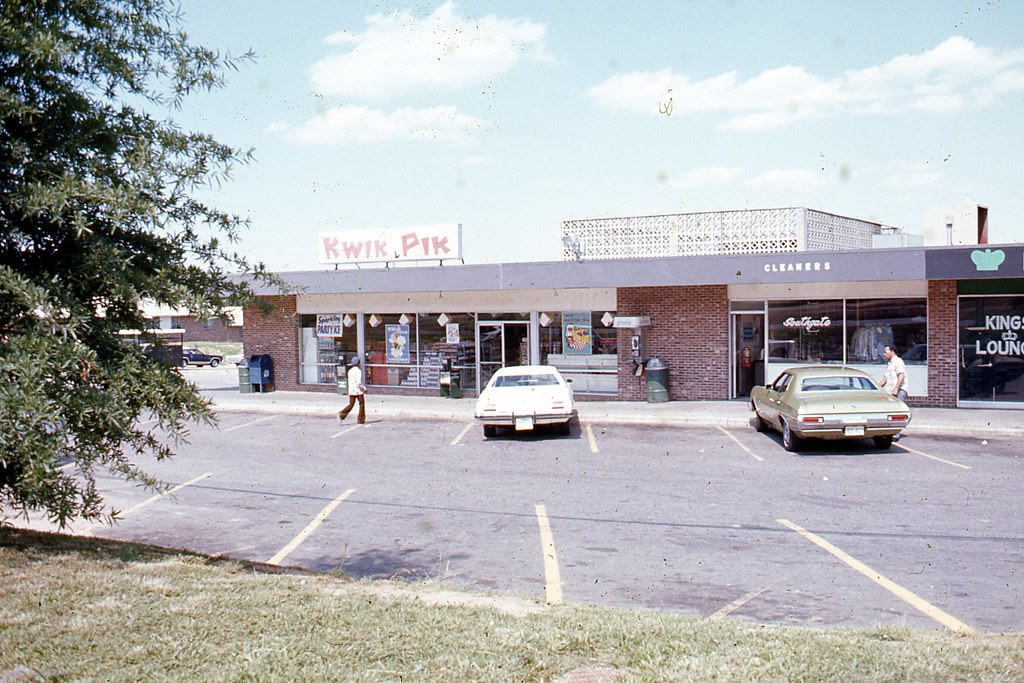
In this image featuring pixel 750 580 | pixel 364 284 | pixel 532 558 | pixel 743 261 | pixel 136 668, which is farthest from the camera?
pixel 364 284

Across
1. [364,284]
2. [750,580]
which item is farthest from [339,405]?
[750,580]

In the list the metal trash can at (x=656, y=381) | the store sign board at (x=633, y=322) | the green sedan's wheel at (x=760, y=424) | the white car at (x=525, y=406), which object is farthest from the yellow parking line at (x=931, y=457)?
the store sign board at (x=633, y=322)

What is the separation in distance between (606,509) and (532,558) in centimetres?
219

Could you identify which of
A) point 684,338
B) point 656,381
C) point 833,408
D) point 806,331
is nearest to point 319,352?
point 656,381

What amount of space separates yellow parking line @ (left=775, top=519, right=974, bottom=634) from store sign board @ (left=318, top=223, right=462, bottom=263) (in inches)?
623

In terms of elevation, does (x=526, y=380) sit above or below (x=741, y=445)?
above

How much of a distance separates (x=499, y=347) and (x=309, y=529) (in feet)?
47.2

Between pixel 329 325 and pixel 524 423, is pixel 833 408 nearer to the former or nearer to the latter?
pixel 524 423

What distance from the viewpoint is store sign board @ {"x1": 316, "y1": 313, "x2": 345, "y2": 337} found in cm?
2512

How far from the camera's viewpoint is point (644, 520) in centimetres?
909

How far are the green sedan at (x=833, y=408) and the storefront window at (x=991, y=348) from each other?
6004mm

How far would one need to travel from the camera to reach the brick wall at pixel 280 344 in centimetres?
2564

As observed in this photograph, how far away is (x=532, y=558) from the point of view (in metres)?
7.66

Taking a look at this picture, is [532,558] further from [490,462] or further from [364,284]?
[364,284]
